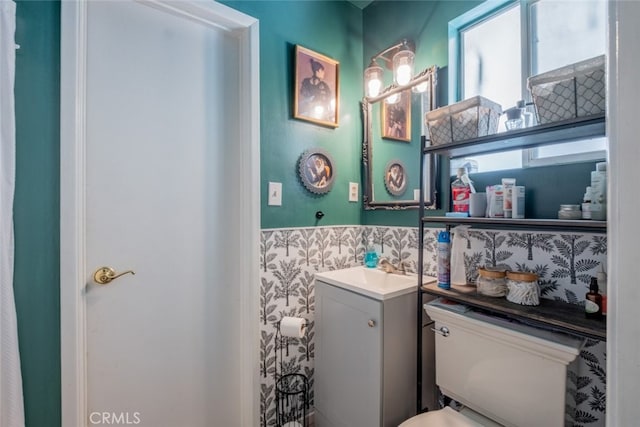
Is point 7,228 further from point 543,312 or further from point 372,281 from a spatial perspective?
point 543,312

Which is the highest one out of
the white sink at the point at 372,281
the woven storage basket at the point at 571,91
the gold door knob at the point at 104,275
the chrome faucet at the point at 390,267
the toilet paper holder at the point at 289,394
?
the woven storage basket at the point at 571,91

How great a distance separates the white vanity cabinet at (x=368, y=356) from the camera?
1231mm

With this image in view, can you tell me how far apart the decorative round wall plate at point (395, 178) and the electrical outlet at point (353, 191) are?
0.20 m

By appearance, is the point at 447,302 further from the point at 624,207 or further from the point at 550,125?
the point at 624,207

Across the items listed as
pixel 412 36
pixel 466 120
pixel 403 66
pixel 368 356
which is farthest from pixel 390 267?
pixel 412 36

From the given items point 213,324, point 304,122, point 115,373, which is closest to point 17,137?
point 115,373

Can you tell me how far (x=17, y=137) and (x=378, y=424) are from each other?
1.81 metres

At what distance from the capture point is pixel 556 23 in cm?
122

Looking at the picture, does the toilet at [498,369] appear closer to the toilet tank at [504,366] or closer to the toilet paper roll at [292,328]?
the toilet tank at [504,366]

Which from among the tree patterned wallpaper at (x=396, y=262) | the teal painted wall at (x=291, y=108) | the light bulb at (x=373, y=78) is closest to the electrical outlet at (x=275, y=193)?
the teal painted wall at (x=291, y=108)

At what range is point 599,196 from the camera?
90 centimetres

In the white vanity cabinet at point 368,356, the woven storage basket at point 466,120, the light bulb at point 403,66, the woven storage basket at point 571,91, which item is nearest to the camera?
the woven storage basket at point 571,91

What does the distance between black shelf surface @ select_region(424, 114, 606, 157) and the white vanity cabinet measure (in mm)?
661

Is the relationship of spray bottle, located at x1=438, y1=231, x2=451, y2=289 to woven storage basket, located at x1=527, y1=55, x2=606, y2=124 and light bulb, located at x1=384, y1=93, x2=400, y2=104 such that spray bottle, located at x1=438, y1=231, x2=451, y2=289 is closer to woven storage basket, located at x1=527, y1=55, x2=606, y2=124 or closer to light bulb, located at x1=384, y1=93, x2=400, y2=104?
woven storage basket, located at x1=527, y1=55, x2=606, y2=124
